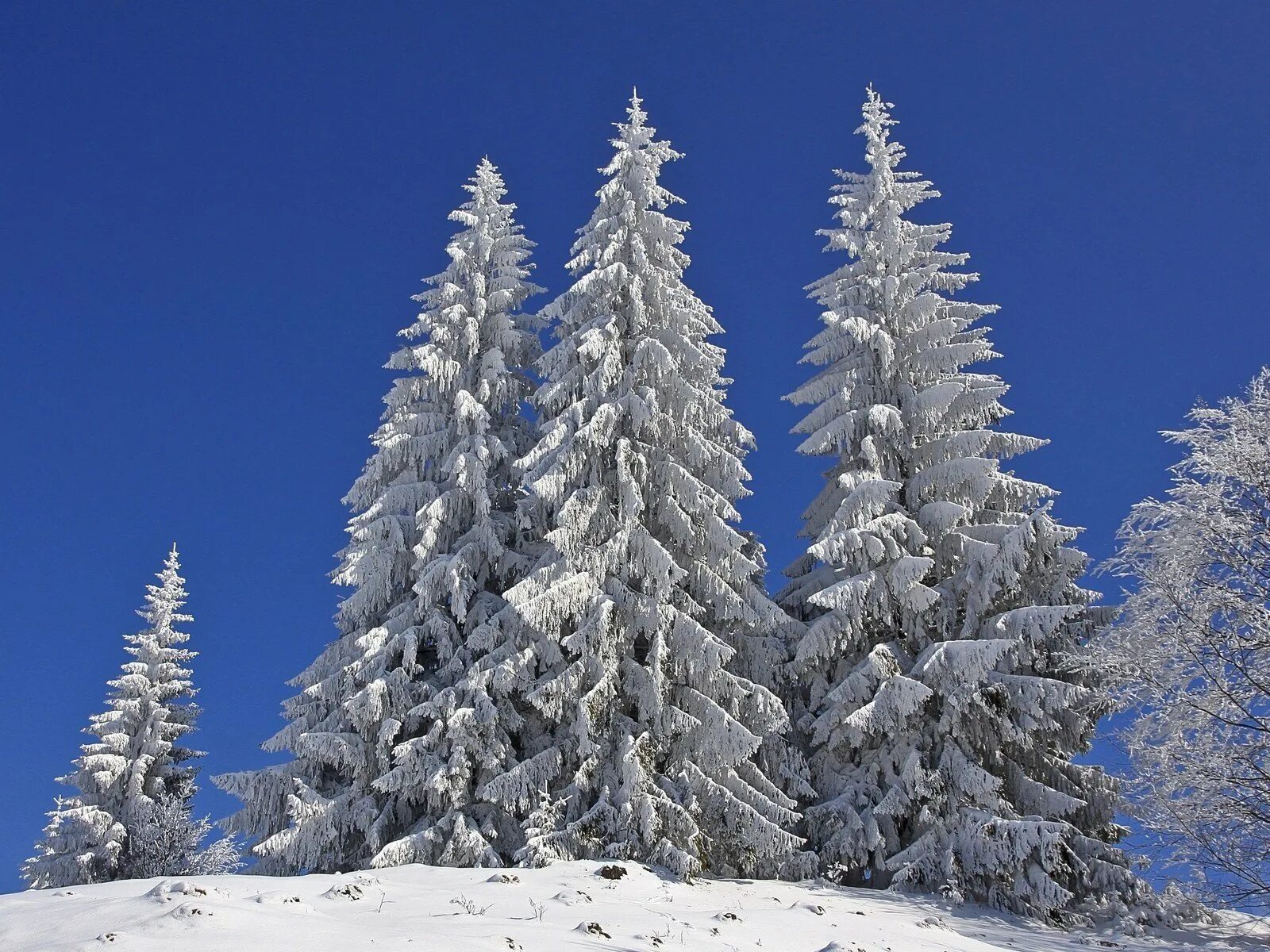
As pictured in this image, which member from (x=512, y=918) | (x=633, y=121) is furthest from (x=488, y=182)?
(x=512, y=918)

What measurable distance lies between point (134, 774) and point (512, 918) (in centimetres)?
2524

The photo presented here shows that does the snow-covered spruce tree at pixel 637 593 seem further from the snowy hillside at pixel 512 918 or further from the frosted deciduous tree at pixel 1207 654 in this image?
the frosted deciduous tree at pixel 1207 654

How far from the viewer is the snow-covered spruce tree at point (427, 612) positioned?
54.4 ft

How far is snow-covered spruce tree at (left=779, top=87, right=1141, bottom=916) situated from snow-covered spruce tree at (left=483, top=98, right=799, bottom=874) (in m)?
1.66

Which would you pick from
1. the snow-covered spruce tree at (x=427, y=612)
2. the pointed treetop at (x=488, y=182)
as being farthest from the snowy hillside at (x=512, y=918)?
the pointed treetop at (x=488, y=182)

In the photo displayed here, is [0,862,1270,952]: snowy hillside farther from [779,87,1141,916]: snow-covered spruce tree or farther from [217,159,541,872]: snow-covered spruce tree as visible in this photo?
[217,159,541,872]: snow-covered spruce tree

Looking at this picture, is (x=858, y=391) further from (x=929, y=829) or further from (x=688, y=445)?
(x=929, y=829)

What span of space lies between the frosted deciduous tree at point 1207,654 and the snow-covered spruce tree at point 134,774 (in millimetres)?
26771

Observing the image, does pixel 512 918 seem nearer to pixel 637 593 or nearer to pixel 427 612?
pixel 637 593

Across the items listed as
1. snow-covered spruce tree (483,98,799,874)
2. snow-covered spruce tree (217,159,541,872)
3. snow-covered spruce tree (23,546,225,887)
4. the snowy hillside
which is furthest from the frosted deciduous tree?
snow-covered spruce tree (23,546,225,887)

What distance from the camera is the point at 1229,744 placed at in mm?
11828

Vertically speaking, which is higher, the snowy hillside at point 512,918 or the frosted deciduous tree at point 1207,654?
the frosted deciduous tree at point 1207,654

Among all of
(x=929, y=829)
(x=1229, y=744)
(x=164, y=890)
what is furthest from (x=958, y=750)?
(x=164, y=890)

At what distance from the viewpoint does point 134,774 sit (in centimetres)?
2934
